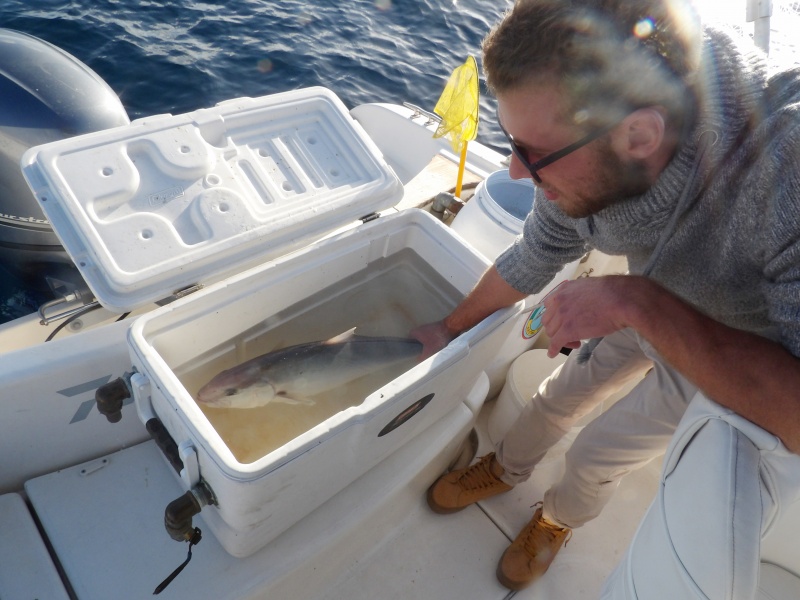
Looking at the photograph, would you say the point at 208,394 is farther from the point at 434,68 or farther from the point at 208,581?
the point at 434,68

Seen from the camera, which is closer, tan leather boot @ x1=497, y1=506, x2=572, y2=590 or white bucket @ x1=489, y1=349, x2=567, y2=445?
tan leather boot @ x1=497, y1=506, x2=572, y2=590

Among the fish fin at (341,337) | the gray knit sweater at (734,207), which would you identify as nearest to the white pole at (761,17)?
the gray knit sweater at (734,207)

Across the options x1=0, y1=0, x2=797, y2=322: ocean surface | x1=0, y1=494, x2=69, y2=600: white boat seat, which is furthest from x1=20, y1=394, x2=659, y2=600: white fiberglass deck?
x1=0, y1=0, x2=797, y2=322: ocean surface

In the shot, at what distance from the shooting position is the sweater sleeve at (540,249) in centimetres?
170

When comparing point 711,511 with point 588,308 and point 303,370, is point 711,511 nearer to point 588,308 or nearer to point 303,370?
point 588,308

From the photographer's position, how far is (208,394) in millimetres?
1670

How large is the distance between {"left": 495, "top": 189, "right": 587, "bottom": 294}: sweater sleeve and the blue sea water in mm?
3853

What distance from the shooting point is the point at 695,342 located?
1230 millimetres

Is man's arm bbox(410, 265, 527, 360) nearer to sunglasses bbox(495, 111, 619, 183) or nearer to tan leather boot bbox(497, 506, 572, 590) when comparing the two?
sunglasses bbox(495, 111, 619, 183)

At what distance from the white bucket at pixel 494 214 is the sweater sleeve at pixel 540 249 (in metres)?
0.39

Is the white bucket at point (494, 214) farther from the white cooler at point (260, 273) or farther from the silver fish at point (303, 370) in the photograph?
the silver fish at point (303, 370)

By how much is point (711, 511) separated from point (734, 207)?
67 cm

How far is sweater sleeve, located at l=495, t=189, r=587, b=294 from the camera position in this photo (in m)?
1.70

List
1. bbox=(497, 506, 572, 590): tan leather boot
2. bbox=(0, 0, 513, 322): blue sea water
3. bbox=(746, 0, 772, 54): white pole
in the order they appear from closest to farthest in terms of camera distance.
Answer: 1. bbox=(746, 0, 772, 54): white pole
2. bbox=(497, 506, 572, 590): tan leather boot
3. bbox=(0, 0, 513, 322): blue sea water
